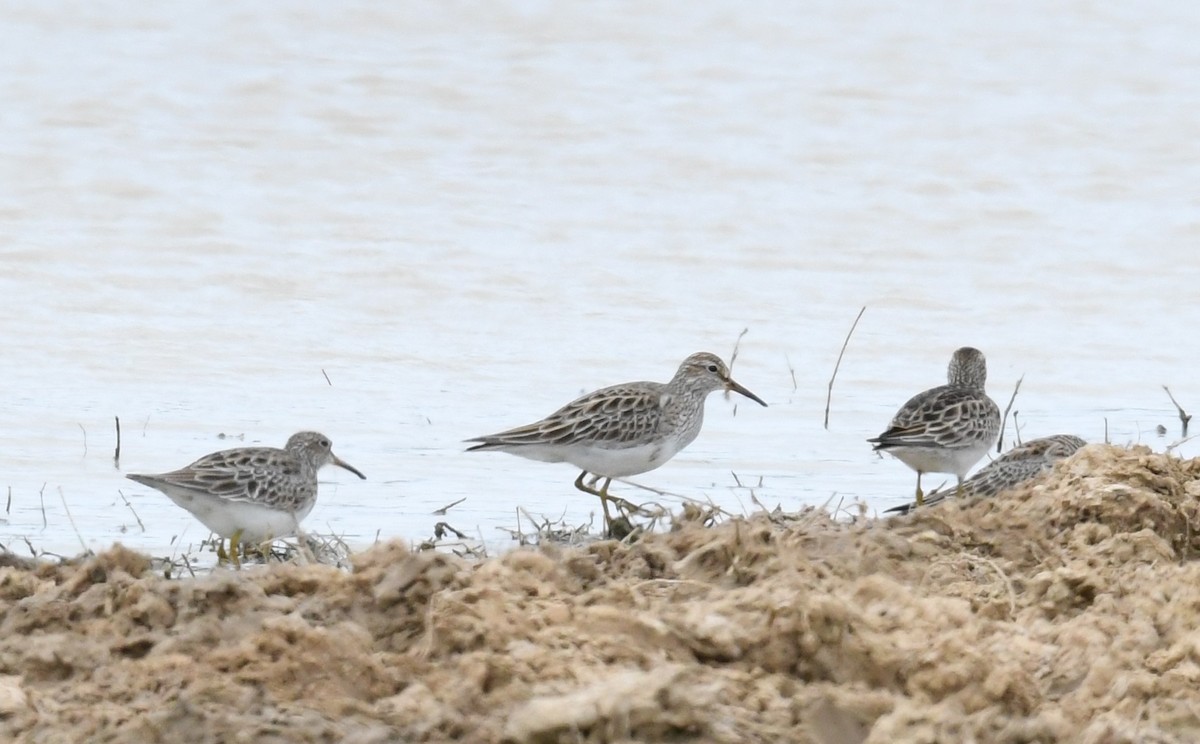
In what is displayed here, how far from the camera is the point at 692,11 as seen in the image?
21.3 m

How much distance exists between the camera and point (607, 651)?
5102mm

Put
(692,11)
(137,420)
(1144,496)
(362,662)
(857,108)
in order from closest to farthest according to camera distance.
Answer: (362,662)
(1144,496)
(137,420)
(857,108)
(692,11)

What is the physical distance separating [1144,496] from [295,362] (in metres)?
6.16

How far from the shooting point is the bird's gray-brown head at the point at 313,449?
8.54 metres

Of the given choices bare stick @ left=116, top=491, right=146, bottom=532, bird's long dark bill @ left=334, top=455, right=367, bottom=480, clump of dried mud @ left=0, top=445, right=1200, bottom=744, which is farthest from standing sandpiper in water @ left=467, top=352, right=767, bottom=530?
clump of dried mud @ left=0, top=445, right=1200, bottom=744

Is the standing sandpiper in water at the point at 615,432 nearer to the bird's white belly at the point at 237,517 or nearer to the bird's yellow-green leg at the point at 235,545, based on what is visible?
the bird's white belly at the point at 237,517

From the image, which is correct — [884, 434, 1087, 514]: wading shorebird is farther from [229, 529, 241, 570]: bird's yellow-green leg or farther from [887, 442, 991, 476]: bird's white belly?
[229, 529, 241, 570]: bird's yellow-green leg

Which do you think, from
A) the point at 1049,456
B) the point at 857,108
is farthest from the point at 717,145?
the point at 1049,456

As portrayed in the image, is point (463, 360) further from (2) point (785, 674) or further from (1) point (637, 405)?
(2) point (785, 674)

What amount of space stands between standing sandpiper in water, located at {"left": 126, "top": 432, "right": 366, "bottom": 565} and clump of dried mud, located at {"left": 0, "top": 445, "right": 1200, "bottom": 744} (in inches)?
65.2

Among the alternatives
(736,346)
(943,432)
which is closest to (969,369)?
(943,432)

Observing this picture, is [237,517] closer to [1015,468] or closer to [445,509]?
[445,509]

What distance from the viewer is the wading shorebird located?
825cm

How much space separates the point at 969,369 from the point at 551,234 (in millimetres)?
5181
